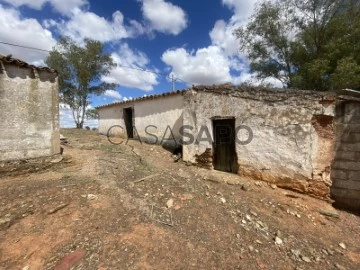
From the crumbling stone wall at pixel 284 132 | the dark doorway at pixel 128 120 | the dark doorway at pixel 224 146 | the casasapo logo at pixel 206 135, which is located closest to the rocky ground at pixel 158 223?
the crumbling stone wall at pixel 284 132

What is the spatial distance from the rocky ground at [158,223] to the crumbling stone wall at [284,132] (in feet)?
1.47

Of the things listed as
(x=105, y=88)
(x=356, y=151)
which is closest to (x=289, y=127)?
(x=356, y=151)

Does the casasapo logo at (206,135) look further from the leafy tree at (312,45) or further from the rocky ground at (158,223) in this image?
the leafy tree at (312,45)

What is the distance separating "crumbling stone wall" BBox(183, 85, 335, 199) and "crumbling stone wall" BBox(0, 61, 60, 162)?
4497 mm

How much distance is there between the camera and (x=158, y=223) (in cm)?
360

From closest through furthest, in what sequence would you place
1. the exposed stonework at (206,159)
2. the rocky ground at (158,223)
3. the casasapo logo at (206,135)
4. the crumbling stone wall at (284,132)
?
1. the rocky ground at (158,223)
2. the crumbling stone wall at (284,132)
3. the casasapo logo at (206,135)
4. the exposed stonework at (206,159)

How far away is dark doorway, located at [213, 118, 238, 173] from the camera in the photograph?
6.46m

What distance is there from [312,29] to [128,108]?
11322 mm

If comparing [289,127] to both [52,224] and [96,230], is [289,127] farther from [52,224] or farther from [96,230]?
[52,224]

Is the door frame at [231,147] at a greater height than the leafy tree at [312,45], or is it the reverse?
the leafy tree at [312,45]

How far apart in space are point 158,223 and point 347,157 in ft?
16.0

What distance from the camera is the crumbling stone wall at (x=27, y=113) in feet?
15.3

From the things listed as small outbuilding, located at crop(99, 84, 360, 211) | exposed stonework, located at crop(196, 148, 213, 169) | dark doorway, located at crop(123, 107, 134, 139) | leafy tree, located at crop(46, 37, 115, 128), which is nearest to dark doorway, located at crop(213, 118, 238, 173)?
small outbuilding, located at crop(99, 84, 360, 211)

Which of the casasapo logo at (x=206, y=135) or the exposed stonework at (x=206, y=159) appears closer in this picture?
the casasapo logo at (x=206, y=135)
